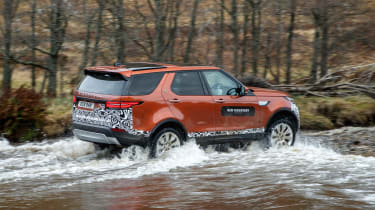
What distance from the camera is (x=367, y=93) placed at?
15.1m

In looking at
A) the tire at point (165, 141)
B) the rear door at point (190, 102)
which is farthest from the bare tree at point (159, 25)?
the tire at point (165, 141)

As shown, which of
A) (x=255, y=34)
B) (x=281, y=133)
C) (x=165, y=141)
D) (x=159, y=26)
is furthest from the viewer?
(x=255, y=34)

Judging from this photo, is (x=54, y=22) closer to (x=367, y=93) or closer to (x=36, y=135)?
(x=36, y=135)

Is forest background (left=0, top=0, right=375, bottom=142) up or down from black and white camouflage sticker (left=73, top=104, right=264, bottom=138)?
up

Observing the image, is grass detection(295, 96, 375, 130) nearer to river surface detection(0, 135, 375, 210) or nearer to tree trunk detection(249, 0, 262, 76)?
tree trunk detection(249, 0, 262, 76)

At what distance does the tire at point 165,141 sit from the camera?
26.7 feet

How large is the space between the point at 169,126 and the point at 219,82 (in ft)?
4.34

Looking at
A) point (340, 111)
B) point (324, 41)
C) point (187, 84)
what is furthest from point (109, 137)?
point (324, 41)

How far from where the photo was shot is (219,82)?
29.7 ft

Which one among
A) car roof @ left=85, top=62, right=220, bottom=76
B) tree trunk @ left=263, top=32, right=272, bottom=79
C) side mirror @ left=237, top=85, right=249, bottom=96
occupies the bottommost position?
side mirror @ left=237, top=85, right=249, bottom=96

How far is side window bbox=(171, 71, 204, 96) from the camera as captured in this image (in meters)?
8.48

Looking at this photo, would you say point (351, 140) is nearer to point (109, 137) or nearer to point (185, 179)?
point (185, 179)

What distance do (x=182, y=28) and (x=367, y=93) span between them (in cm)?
705

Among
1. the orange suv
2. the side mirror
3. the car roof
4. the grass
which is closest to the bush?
the orange suv
